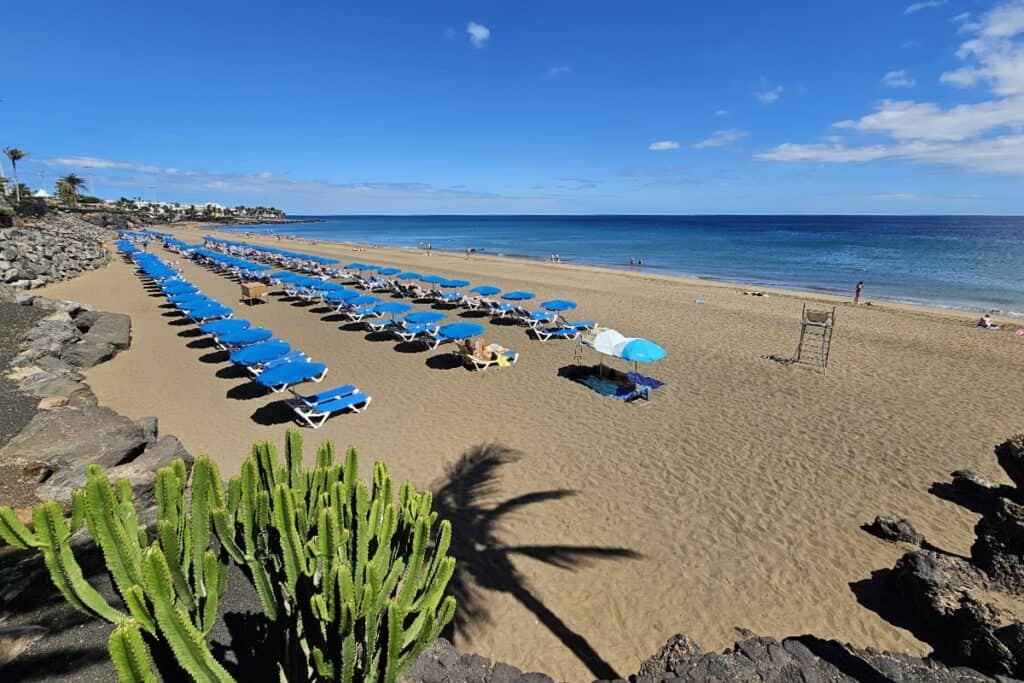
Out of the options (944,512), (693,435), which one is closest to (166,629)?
(693,435)

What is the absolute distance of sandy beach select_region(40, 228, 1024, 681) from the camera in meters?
4.87

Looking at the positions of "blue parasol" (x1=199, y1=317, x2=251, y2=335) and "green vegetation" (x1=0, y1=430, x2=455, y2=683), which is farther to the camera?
"blue parasol" (x1=199, y1=317, x2=251, y2=335)

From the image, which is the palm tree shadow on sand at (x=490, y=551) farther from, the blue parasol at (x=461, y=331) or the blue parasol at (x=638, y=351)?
the blue parasol at (x=461, y=331)

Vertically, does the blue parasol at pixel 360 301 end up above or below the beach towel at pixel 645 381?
above

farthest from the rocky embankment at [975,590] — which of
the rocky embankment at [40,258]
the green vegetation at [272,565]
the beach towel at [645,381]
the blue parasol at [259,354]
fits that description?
the rocky embankment at [40,258]

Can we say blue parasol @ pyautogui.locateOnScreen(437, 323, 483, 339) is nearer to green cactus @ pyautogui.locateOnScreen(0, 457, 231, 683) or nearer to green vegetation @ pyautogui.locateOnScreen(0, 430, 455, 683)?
green vegetation @ pyautogui.locateOnScreen(0, 430, 455, 683)

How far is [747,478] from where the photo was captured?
23.5 ft

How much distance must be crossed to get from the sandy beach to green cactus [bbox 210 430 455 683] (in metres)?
1.80

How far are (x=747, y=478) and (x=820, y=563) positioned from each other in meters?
1.72

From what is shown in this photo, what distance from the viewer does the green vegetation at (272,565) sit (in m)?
2.35

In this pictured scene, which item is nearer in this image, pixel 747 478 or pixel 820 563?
pixel 820 563

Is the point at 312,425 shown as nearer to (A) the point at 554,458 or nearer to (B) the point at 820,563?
(A) the point at 554,458

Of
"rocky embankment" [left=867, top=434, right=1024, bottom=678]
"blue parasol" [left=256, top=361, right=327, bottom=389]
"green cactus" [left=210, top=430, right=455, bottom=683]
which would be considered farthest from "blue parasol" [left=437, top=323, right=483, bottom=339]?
"rocky embankment" [left=867, top=434, right=1024, bottom=678]

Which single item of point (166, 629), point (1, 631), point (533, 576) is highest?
point (166, 629)
